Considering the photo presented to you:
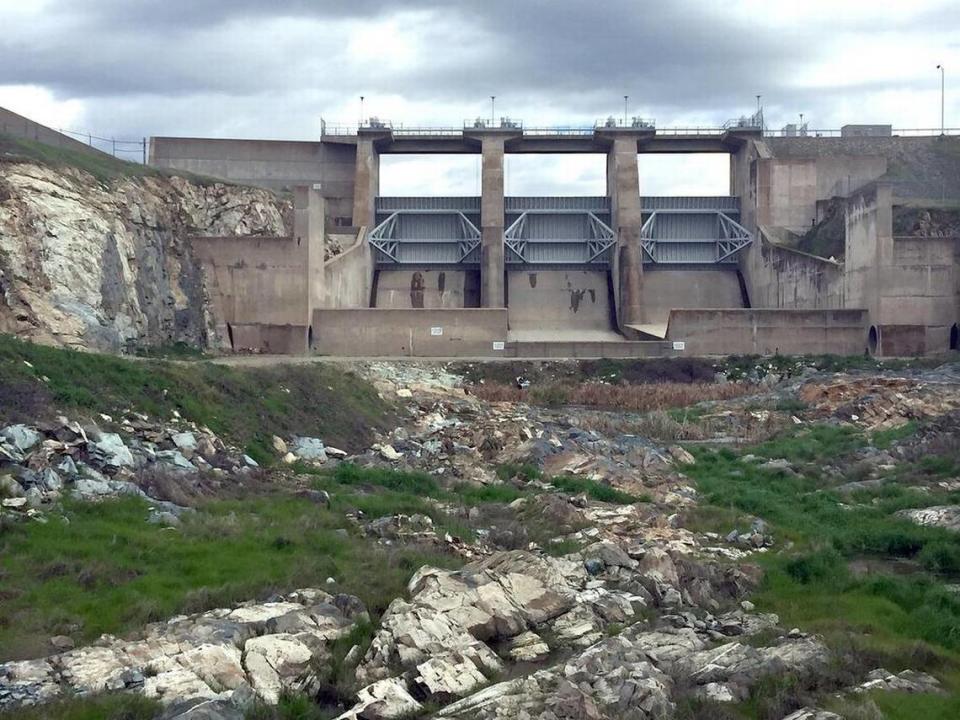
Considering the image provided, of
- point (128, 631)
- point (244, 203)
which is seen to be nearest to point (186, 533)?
point (128, 631)

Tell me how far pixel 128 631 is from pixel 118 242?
2165cm

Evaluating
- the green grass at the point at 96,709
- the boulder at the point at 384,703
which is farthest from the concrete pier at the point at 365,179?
the green grass at the point at 96,709

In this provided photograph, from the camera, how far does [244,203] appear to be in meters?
37.6

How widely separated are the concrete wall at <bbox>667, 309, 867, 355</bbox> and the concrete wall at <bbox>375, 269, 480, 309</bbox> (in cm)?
1117

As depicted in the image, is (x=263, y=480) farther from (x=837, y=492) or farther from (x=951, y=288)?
(x=951, y=288)

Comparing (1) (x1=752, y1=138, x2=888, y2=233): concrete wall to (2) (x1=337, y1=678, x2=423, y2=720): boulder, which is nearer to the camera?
(2) (x1=337, y1=678, x2=423, y2=720): boulder

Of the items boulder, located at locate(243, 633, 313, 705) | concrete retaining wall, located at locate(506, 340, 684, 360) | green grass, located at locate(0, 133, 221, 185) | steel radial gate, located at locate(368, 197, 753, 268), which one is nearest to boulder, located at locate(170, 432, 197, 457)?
boulder, located at locate(243, 633, 313, 705)

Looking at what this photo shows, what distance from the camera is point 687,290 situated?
42938 millimetres

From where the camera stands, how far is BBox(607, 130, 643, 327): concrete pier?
4056 centimetres

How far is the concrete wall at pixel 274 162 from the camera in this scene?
4288 cm

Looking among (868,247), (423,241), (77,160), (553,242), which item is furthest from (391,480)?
(553,242)

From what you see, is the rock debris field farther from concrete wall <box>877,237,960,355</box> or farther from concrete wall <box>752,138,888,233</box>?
concrete wall <box>752,138,888,233</box>

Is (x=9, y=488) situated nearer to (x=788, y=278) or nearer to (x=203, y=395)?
(x=203, y=395)

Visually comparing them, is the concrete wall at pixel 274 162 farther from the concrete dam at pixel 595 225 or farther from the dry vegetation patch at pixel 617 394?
the dry vegetation patch at pixel 617 394
